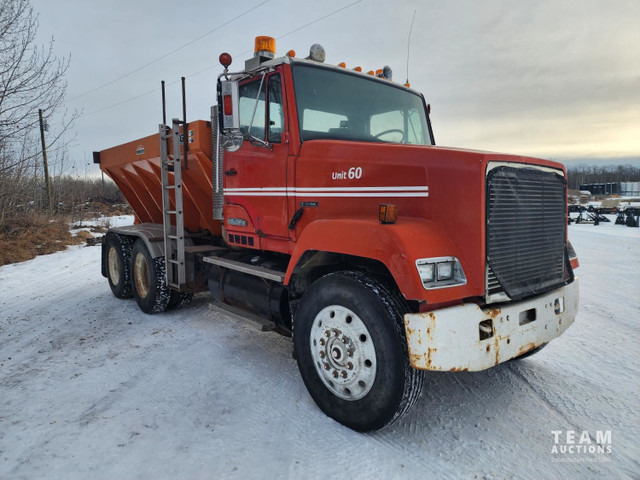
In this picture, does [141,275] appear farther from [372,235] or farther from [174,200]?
[372,235]

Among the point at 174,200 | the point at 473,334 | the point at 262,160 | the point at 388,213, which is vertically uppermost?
the point at 262,160

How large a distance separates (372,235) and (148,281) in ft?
14.0

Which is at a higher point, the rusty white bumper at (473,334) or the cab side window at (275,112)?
the cab side window at (275,112)

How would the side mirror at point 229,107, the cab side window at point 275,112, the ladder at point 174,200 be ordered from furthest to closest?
the ladder at point 174,200
the cab side window at point 275,112
the side mirror at point 229,107

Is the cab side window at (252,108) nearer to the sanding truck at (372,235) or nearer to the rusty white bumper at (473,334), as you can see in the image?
the sanding truck at (372,235)

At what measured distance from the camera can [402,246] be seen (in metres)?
2.62

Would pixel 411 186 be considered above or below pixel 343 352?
above

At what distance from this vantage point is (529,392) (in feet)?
11.3

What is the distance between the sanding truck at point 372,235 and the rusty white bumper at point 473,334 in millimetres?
10

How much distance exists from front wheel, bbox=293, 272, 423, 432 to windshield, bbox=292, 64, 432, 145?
148 cm

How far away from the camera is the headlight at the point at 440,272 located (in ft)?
8.63

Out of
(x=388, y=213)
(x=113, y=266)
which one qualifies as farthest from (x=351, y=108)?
(x=113, y=266)

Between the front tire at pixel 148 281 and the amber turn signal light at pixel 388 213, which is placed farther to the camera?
the front tire at pixel 148 281

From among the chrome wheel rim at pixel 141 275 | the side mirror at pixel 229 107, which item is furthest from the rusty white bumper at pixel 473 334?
the chrome wheel rim at pixel 141 275
